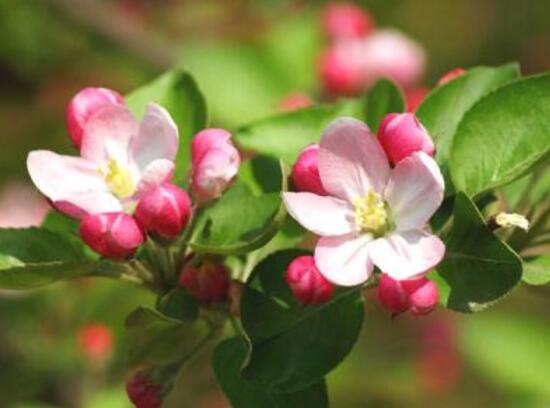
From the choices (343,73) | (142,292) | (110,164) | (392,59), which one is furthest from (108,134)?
(392,59)

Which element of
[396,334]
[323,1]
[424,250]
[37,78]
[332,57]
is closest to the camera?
[424,250]

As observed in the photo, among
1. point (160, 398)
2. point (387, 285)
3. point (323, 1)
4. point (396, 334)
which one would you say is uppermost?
point (387, 285)

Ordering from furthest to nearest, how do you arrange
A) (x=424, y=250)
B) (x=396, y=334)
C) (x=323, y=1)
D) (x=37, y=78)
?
1. (x=323, y=1)
2. (x=37, y=78)
3. (x=396, y=334)
4. (x=424, y=250)

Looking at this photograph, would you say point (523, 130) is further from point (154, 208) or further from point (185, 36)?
point (185, 36)

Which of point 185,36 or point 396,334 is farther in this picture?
point 185,36

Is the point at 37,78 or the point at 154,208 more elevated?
the point at 154,208

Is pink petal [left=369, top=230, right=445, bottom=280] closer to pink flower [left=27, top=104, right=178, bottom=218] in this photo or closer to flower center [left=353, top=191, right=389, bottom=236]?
flower center [left=353, top=191, right=389, bottom=236]

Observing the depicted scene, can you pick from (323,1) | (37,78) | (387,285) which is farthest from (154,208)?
(323,1)

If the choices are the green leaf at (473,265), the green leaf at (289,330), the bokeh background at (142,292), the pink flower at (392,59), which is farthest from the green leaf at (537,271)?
the pink flower at (392,59)
